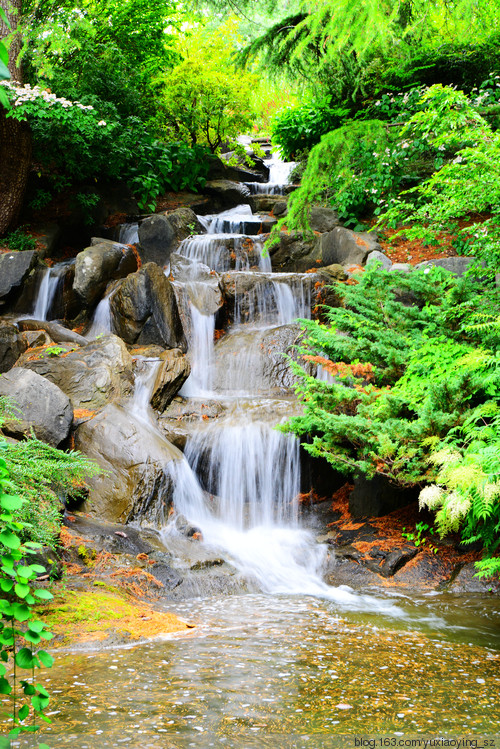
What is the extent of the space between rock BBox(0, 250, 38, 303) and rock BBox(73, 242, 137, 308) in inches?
40.0

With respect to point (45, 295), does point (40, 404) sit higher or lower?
lower

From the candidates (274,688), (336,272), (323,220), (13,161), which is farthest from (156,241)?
(274,688)

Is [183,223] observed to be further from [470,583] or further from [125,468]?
[470,583]

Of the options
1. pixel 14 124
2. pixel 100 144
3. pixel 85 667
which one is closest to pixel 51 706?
pixel 85 667

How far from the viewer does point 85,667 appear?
142 inches

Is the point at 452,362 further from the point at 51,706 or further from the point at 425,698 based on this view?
the point at 51,706

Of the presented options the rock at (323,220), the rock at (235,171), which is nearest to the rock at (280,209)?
the rock at (323,220)

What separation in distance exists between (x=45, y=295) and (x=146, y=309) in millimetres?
2706

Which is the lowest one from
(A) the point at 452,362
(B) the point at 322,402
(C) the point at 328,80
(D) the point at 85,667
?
(D) the point at 85,667

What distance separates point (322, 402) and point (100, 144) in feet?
35.2

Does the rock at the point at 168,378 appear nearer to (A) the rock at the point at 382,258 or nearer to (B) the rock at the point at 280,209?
(A) the rock at the point at 382,258

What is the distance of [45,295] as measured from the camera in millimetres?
12078

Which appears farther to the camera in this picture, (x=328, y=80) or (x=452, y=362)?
(x=328, y=80)

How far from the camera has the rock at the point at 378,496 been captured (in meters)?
6.93
